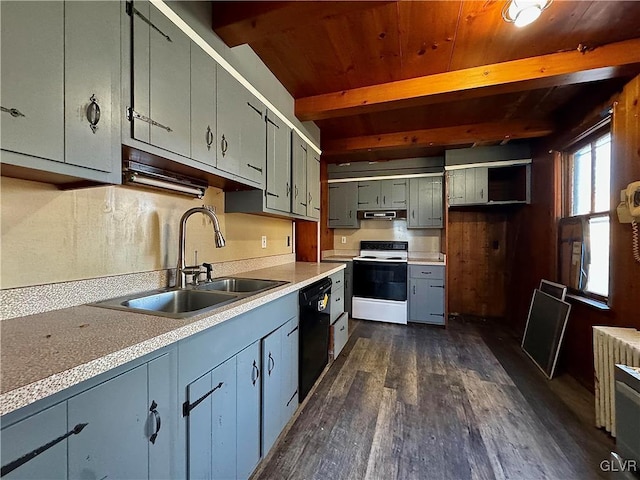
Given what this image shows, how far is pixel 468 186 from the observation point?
367 centimetres

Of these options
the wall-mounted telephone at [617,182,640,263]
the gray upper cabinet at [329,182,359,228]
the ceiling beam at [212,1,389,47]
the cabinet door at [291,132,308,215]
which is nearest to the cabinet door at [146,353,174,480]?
the ceiling beam at [212,1,389,47]

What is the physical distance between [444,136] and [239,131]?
2.62 meters

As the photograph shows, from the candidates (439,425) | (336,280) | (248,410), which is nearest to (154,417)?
(248,410)

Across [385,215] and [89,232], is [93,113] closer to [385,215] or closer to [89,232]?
[89,232]

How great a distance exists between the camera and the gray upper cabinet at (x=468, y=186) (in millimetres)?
3609

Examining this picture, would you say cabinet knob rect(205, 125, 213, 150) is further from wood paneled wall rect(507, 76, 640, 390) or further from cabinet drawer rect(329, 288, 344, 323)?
wood paneled wall rect(507, 76, 640, 390)

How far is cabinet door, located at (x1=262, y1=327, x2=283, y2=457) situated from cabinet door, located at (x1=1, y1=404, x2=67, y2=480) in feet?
2.78

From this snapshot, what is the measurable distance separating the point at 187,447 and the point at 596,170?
3.46 m

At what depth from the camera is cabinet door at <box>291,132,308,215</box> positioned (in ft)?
8.14

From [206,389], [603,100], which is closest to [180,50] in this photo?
[206,389]

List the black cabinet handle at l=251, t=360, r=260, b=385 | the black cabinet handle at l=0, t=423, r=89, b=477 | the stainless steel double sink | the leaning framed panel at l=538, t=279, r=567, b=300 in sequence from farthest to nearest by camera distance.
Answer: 1. the leaning framed panel at l=538, t=279, r=567, b=300
2. the black cabinet handle at l=251, t=360, r=260, b=385
3. the stainless steel double sink
4. the black cabinet handle at l=0, t=423, r=89, b=477

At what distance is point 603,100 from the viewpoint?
2.13 m

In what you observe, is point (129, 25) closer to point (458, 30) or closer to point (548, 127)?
point (458, 30)

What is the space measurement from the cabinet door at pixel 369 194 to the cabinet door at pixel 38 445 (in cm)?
407
